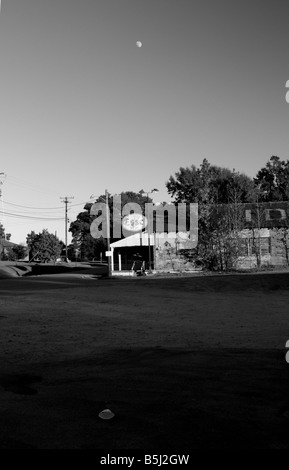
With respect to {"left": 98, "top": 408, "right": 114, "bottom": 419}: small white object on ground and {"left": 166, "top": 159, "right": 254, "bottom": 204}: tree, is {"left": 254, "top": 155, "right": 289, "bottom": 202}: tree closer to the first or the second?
{"left": 166, "top": 159, "right": 254, "bottom": 204}: tree

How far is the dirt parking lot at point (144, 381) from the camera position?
11.8 ft

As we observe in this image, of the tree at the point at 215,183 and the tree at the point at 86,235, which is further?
the tree at the point at 86,235

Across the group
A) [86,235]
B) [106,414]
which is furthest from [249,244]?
[86,235]

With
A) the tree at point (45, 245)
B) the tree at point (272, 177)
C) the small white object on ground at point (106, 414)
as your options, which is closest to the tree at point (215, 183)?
the tree at point (272, 177)

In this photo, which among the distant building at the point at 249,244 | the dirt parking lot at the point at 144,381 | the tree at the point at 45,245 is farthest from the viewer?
the tree at the point at 45,245

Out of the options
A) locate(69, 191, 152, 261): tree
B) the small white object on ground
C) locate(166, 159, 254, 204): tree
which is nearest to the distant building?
locate(166, 159, 254, 204): tree

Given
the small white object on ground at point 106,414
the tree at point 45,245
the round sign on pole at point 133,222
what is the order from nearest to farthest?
the small white object on ground at point 106,414
the tree at point 45,245
the round sign on pole at point 133,222

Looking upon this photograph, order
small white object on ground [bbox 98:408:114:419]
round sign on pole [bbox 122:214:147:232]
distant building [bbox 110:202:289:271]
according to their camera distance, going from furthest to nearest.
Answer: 1. round sign on pole [bbox 122:214:147:232]
2. distant building [bbox 110:202:289:271]
3. small white object on ground [bbox 98:408:114:419]

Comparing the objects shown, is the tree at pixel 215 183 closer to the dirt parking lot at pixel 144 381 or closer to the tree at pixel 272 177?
the tree at pixel 272 177

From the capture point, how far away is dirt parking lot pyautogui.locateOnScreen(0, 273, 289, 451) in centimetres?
359

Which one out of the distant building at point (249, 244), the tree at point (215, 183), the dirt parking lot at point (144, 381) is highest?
the tree at point (215, 183)

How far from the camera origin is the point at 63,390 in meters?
4.84

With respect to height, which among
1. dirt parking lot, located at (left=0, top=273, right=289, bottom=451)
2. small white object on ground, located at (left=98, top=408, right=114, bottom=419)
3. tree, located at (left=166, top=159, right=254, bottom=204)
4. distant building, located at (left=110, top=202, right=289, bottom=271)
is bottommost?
dirt parking lot, located at (left=0, top=273, right=289, bottom=451)

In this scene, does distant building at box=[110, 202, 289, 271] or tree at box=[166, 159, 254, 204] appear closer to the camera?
distant building at box=[110, 202, 289, 271]
